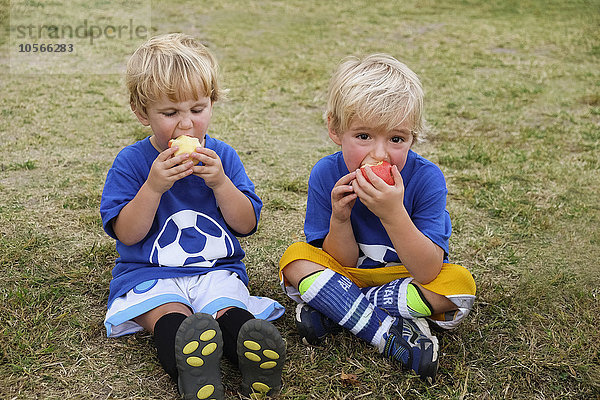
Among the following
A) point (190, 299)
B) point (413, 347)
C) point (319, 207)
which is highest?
point (319, 207)

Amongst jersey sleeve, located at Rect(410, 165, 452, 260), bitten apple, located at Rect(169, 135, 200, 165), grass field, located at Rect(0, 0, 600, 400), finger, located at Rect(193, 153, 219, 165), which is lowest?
grass field, located at Rect(0, 0, 600, 400)

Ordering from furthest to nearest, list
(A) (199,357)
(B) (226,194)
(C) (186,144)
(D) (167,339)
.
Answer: (B) (226,194) < (C) (186,144) < (D) (167,339) < (A) (199,357)

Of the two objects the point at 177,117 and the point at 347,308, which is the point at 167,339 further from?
the point at 177,117

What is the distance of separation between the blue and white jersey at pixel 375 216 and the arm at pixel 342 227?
0.19 feet

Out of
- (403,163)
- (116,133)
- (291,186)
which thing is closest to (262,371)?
(403,163)

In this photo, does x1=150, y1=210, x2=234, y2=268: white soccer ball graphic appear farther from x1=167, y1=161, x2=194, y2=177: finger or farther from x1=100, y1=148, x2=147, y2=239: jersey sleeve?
x1=167, y1=161, x2=194, y2=177: finger

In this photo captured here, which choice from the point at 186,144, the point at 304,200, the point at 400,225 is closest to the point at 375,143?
the point at 400,225

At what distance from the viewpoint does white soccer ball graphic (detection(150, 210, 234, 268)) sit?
2410 mm

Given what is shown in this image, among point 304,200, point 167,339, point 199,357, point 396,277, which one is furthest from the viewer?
point 304,200

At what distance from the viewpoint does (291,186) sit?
152 inches

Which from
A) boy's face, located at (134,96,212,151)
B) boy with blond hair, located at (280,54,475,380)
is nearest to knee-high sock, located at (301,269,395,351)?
boy with blond hair, located at (280,54,475,380)

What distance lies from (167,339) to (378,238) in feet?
2.85

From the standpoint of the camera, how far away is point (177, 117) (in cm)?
231

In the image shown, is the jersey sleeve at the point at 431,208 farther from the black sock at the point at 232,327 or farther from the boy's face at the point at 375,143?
the black sock at the point at 232,327
